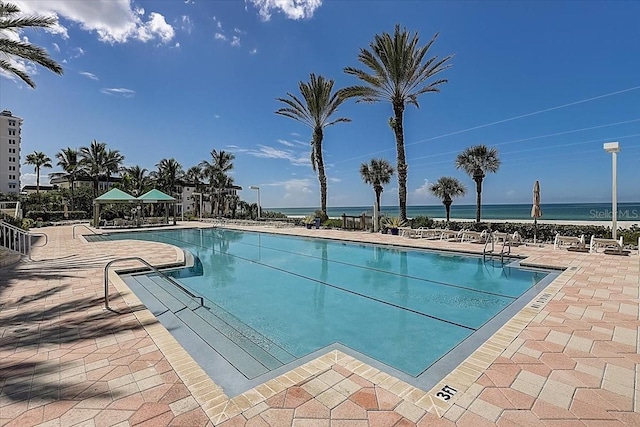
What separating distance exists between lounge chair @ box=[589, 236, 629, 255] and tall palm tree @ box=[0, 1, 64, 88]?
17.9 meters

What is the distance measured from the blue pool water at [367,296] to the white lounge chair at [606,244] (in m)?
3.63

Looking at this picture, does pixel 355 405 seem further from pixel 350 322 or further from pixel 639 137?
pixel 639 137

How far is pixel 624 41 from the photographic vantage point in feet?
50.2

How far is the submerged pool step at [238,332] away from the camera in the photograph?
3904 millimetres

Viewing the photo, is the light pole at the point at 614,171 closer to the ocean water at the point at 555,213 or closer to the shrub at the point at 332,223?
the ocean water at the point at 555,213

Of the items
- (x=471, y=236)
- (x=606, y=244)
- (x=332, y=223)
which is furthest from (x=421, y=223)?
(x=606, y=244)

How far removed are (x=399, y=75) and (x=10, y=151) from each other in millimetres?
85424

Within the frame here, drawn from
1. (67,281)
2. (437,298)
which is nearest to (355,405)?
(437,298)

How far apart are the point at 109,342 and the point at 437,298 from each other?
18.7 ft

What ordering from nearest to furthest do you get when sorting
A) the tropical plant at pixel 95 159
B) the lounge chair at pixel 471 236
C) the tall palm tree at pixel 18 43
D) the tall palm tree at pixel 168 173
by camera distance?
the tall palm tree at pixel 18 43 → the lounge chair at pixel 471 236 → the tropical plant at pixel 95 159 → the tall palm tree at pixel 168 173

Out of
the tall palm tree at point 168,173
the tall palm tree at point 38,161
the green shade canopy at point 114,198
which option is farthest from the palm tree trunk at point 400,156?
the tall palm tree at point 38,161

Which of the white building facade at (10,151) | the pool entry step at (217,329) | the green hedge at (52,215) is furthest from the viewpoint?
the white building facade at (10,151)

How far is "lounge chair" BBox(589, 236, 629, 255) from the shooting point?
937 cm

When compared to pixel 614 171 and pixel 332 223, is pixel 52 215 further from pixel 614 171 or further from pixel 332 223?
Result: pixel 614 171
